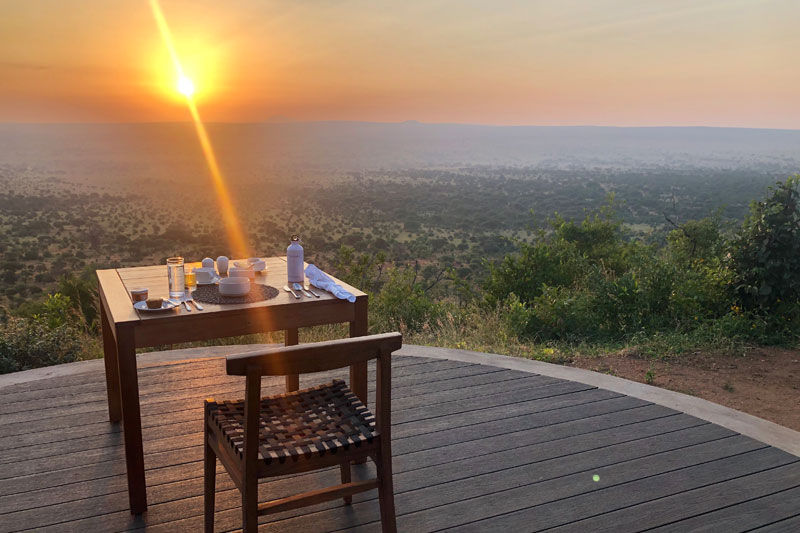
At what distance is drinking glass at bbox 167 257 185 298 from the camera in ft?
7.58

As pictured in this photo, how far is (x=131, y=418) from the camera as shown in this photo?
2057mm

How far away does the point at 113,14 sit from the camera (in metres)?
9.94

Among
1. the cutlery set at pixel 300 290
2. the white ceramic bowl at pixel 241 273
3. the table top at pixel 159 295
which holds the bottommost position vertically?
the table top at pixel 159 295

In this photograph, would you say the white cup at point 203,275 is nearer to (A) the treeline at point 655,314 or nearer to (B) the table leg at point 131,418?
(B) the table leg at point 131,418

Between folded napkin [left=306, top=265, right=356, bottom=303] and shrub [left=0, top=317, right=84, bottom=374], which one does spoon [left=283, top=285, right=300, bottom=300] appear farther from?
shrub [left=0, top=317, right=84, bottom=374]

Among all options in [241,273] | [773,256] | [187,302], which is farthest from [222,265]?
[773,256]

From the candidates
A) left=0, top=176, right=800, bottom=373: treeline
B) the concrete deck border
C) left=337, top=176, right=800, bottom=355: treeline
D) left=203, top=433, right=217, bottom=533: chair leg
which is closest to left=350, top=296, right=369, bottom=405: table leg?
left=203, top=433, right=217, bottom=533: chair leg

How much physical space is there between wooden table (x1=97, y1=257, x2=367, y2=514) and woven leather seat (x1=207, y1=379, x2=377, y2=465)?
1.13ft

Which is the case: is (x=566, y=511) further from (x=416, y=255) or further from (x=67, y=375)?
(x=416, y=255)

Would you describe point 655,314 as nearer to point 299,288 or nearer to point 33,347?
point 299,288

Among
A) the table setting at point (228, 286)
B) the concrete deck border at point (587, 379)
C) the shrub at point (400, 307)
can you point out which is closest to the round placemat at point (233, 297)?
the table setting at point (228, 286)

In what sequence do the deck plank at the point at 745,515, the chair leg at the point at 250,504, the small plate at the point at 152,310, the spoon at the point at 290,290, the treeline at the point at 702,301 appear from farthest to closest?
the treeline at the point at 702,301 < the spoon at the point at 290,290 < the small plate at the point at 152,310 < the deck plank at the point at 745,515 < the chair leg at the point at 250,504

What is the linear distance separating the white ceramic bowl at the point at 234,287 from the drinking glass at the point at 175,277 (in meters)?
0.16

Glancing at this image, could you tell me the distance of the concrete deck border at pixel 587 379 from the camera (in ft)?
8.95
